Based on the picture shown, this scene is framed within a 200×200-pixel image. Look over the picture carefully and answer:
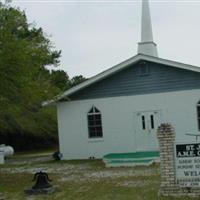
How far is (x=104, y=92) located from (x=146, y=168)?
6326mm

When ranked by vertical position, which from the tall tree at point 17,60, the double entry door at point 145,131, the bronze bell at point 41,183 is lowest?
the bronze bell at point 41,183

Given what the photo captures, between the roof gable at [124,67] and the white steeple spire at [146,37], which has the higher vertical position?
the white steeple spire at [146,37]

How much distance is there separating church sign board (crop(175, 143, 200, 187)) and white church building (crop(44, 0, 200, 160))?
9.58 m

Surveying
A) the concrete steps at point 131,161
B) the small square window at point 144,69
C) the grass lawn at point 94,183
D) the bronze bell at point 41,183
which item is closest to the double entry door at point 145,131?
the small square window at point 144,69

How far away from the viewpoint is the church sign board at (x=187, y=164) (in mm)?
10367

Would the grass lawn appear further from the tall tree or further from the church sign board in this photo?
the tall tree

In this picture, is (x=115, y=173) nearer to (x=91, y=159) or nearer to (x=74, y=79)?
(x=91, y=159)

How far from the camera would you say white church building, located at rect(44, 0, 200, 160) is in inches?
827

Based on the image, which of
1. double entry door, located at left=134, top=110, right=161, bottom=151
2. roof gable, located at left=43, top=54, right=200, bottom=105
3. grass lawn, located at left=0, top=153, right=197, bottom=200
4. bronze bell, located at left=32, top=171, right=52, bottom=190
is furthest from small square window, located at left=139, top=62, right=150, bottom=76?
bronze bell, located at left=32, top=171, right=52, bottom=190

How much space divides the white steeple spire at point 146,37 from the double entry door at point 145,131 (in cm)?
463

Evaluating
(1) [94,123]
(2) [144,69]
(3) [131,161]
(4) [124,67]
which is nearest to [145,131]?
(1) [94,123]

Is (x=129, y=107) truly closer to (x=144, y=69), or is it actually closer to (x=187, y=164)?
(x=144, y=69)

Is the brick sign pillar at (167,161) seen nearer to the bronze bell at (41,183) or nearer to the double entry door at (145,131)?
the bronze bell at (41,183)

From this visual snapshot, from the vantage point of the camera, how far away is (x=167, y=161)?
1055 cm
